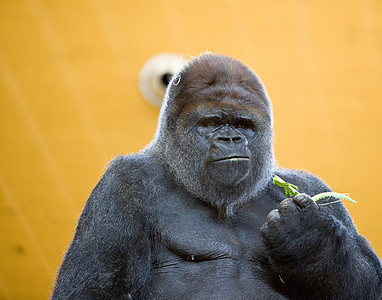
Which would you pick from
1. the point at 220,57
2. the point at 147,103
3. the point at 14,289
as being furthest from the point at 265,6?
the point at 14,289

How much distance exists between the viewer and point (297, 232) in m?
3.16

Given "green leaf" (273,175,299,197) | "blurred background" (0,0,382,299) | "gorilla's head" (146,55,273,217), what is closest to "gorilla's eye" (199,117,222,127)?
"gorilla's head" (146,55,273,217)

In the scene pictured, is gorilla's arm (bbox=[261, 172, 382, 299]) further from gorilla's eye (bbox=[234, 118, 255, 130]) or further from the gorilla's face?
gorilla's eye (bbox=[234, 118, 255, 130])

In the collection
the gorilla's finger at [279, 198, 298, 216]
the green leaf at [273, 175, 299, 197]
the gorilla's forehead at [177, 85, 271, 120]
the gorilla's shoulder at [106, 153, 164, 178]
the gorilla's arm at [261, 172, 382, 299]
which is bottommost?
the gorilla's arm at [261, 172, 382, 299]

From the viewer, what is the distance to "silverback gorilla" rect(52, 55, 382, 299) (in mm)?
3180

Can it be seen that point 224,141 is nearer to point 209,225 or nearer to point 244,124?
point 244,124

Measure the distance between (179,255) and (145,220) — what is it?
0.27 metres

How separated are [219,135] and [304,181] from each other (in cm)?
89

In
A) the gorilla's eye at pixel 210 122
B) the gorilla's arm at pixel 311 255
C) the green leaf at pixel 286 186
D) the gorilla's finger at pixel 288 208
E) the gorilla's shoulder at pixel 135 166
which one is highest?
the gorilla's eye at pixel 210 122

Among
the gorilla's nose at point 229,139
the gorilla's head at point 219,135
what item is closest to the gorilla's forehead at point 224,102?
the gorilla's head at point 219,135

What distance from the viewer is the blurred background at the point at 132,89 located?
562cm

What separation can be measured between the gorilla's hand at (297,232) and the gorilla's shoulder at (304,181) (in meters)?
0.62

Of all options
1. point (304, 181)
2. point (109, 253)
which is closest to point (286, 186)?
point (304, 181)

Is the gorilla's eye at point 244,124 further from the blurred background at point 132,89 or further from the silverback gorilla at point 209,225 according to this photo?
the blurred background at point 132,89
